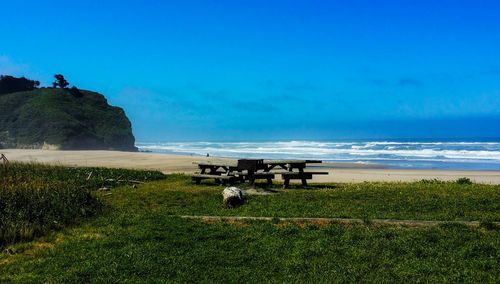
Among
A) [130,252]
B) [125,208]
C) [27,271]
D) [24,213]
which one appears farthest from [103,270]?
[125,208]

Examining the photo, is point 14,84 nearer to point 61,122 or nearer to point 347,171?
point 61,122

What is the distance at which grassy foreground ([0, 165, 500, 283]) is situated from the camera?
17.0 feet

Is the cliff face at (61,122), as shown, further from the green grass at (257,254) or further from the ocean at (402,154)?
the green grass at (257,254)

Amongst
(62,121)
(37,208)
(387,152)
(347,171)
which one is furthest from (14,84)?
(37,208)

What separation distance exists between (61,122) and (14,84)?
33.6 metres

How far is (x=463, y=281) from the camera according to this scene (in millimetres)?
4902

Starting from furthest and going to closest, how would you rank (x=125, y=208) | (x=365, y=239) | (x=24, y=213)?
(x=125, y=208) < (x=24, y=213) < (x=365, y=239)

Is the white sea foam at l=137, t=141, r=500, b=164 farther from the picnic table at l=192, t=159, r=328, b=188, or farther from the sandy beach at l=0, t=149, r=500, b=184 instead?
the picnic table at l=192, t=159, r=328, b=188

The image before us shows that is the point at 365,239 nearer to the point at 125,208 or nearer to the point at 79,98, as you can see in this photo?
the point at 125,208

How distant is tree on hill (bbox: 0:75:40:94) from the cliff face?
11806mm

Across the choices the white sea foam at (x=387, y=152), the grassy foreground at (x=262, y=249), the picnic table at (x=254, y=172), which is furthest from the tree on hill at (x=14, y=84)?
the grassy foreground at (x=262, y=249)

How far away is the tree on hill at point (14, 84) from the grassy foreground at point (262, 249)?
88479mm

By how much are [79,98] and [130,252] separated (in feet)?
261

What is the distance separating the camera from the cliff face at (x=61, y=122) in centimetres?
5781
